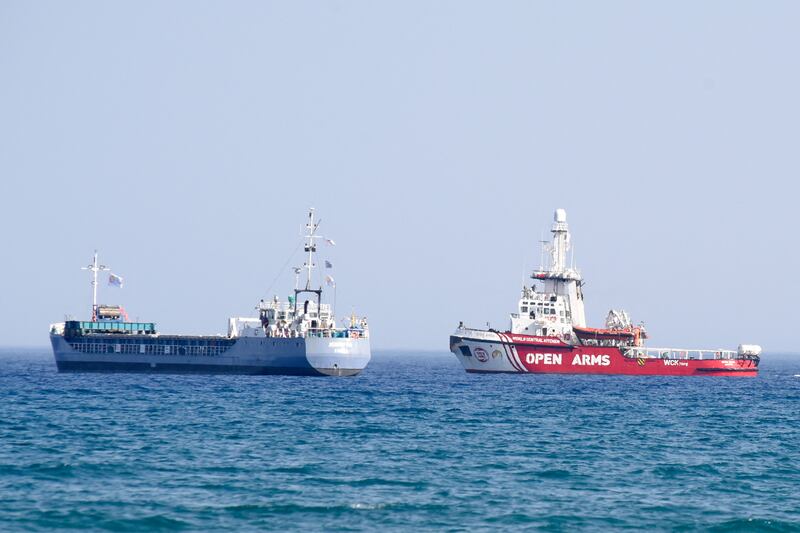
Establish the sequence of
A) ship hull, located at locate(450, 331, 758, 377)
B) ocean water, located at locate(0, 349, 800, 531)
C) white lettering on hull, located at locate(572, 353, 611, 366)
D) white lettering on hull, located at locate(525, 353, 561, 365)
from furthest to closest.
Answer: white lettering on hull, located at locate(572, 353, 611, 366) < white lettering on hull, located at locate(525, 353, 561, 365) < ship hull, located at locate(450, 331, 758, 377) < ocean water, located at locate(0, 349, 800, 531)

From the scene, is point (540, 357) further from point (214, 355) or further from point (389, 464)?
point (389, 464)

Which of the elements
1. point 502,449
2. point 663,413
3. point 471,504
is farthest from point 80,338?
point 471,504

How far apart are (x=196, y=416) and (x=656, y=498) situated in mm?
33397

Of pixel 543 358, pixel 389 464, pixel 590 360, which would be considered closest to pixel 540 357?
pixel 543 358

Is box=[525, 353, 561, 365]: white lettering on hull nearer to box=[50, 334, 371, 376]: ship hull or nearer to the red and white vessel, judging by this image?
the red and white vessel

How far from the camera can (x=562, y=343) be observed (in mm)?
122625

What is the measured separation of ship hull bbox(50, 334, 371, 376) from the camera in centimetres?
10881

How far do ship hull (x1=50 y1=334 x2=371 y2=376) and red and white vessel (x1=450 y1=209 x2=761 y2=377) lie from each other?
54.4 feet

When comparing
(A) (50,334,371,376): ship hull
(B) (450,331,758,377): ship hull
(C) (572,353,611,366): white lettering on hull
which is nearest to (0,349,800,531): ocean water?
(A) (50,334,371,376): ship hull

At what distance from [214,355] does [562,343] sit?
3920 centimetres

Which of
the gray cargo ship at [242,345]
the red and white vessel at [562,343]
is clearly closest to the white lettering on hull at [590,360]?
the red and white vessel at [562,343]

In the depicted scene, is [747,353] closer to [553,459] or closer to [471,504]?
[553,459]

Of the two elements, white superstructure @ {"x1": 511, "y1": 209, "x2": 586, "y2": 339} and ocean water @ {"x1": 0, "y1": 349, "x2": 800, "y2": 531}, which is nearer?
ocean water @ {"x1": 0, "y1": 349, "x2": 800, "y2": 531}

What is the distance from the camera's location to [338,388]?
94562mm
